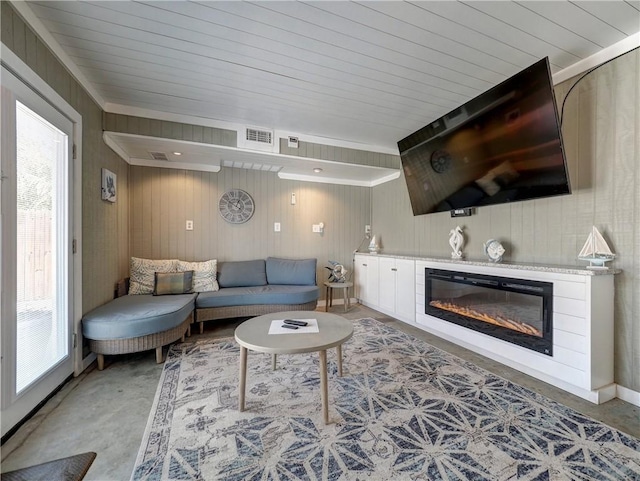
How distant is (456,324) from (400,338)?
58 centimetres

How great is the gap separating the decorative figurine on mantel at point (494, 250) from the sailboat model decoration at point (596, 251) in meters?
0.59

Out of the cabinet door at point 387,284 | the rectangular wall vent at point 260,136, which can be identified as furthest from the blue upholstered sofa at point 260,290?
the rectangular wall vent at point 260,136

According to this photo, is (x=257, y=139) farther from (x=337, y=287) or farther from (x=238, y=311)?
(x=337, y=287)

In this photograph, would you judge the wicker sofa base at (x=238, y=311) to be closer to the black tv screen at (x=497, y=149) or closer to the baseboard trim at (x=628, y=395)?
the black tv screen at (x=497, y=149)

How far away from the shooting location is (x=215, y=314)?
3.11 m

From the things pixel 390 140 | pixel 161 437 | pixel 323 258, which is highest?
pixel 390 140

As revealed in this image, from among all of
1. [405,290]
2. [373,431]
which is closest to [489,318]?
[405,290]

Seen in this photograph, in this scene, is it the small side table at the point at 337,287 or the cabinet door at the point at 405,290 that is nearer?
the cabinet door at the point at 405,290

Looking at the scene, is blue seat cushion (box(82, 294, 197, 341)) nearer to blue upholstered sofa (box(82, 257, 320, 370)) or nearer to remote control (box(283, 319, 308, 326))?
blue upholstered sofa (box(82, 257, 320, 370))

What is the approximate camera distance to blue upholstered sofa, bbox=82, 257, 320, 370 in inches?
84.4

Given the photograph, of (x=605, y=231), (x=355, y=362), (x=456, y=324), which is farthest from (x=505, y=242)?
(x=355, y=362)

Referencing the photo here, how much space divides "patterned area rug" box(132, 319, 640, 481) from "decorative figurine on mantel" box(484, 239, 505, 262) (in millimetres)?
992

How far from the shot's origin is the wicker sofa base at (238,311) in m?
3.06

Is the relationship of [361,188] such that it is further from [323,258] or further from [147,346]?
[147,346]
